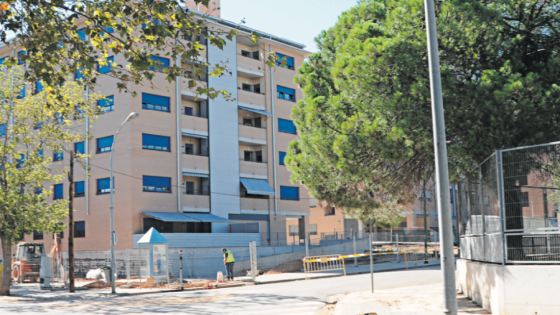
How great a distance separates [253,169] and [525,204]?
36.8 meters

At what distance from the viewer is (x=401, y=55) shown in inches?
490

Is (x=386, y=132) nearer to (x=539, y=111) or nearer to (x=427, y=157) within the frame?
(x=427, y=157)

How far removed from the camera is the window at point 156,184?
126ft

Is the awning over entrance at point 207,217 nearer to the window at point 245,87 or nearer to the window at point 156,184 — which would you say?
the window at point 156,184

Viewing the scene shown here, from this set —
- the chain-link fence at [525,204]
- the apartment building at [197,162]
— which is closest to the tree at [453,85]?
the chain-link fence at [525,204]

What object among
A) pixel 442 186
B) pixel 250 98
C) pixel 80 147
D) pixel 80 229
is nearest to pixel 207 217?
pixel 80 229

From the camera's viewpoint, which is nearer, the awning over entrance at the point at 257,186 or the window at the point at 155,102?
the window at the point at 155,102

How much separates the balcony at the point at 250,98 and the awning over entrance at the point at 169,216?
1112 centimetres

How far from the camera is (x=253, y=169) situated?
45.9m

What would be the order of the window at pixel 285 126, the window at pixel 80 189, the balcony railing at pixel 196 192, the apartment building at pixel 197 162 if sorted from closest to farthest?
the apartment building at pixel 197 162, the window at pixel 80 189, the balcony railing at pixel 196 192, the window at pixel 285 126

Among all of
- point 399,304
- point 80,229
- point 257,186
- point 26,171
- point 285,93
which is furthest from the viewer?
point 285,93

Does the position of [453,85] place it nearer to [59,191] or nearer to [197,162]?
[197,162]

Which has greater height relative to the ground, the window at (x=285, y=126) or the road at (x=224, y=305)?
the window at (x=285, y=126)

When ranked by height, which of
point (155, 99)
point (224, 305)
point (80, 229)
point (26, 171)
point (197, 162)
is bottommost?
point (224, 305)
